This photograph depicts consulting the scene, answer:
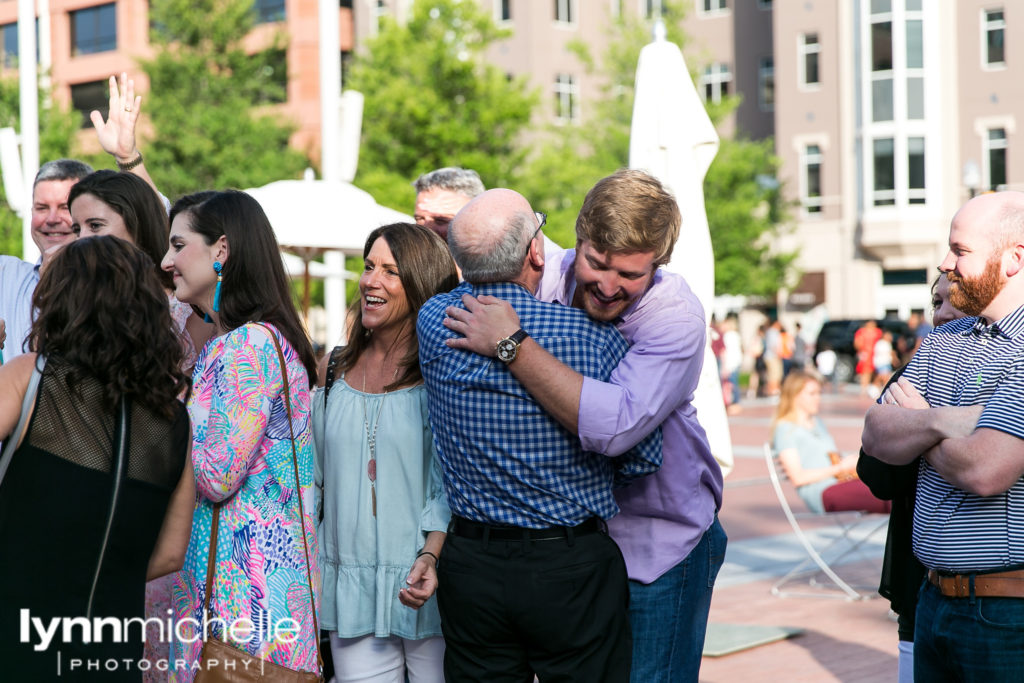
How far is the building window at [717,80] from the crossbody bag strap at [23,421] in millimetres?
44889

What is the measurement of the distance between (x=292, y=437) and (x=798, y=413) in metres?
5.38

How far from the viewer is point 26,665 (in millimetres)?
2689

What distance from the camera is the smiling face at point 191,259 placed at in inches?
135

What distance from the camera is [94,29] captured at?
48719 mm

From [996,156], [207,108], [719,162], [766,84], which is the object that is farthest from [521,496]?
[766,84]

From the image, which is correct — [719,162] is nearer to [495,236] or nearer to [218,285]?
[218,285]

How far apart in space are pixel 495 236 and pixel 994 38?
4169cm

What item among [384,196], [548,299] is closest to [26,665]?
[548,299]

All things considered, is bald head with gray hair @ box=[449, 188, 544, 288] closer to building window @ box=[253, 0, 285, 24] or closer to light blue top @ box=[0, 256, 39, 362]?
light blue top @ box=[0, 256, 39, 362]

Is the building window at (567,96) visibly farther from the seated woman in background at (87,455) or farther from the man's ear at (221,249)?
the seated woman in background at (87,455)

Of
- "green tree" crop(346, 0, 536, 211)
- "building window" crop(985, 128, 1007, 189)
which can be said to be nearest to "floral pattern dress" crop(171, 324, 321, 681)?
"green tree" crop(346, 0, 536, 211)

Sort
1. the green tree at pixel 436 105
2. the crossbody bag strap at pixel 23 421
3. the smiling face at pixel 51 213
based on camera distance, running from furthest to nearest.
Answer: the green tree at pixel 436 105, the smiling face at pixel 51 213, the crossbody bag strap at pixel 23 421

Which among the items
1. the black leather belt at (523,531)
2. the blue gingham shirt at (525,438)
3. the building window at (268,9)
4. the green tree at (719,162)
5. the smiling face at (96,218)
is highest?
the building window at (268,9)

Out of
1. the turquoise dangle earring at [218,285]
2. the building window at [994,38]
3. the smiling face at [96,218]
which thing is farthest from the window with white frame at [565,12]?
the turquoise dangle earring at [218,285]
